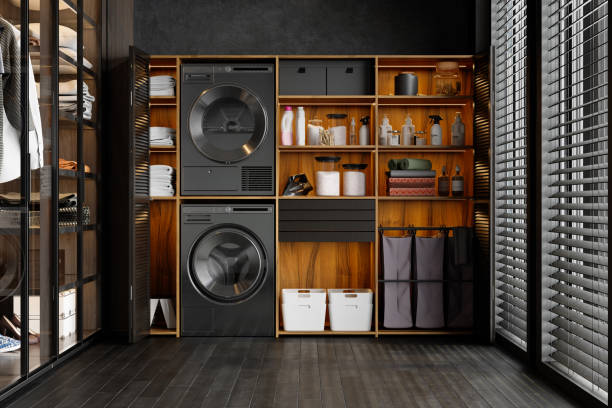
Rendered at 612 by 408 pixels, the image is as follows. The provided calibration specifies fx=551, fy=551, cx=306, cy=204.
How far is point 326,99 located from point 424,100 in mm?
731

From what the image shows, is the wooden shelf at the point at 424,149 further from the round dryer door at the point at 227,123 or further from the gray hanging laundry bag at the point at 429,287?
the round dryer door at the point at 227,123

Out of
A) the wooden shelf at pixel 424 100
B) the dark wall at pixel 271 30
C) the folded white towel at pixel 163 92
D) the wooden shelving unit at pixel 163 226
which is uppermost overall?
the dark wall at pixel 271 30

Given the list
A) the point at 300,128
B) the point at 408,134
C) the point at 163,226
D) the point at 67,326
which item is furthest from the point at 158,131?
the point at 408,134

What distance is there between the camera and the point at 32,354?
280 cm

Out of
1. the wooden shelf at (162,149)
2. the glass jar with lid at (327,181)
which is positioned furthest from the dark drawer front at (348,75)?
the wooden shelf at (162,149)

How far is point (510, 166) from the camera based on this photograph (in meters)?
3.71

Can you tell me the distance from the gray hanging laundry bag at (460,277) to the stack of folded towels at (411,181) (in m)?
0.37

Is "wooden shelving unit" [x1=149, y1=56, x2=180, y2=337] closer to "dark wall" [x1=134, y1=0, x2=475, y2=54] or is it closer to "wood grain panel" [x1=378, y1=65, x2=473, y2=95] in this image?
"dark wall" [x1=134, y1=0, x2=475, y2=54]

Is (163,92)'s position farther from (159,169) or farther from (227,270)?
(227,270)

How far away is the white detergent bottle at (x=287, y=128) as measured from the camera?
4031 millimetres

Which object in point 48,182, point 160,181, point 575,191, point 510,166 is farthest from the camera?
point 160,181

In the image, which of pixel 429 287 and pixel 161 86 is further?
pixel 161 86

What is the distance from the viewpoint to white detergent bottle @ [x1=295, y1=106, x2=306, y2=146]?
404 centimetres

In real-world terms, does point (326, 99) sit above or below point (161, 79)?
below
